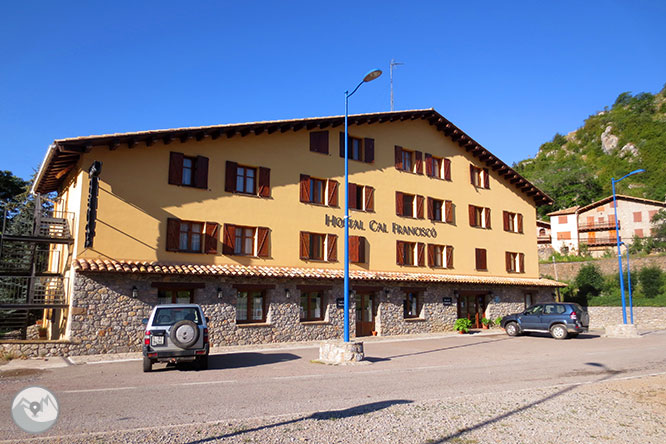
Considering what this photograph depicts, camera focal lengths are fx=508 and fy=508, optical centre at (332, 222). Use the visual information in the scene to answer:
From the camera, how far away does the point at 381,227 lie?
26.9 metres

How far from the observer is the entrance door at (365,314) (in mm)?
25000

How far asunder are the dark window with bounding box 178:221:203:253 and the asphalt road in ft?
17.4

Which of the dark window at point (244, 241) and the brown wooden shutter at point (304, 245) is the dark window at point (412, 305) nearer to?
the brown wooden shutter at point (304, 245)

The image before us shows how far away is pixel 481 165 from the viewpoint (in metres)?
33.3

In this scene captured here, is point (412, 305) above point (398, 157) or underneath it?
underneath

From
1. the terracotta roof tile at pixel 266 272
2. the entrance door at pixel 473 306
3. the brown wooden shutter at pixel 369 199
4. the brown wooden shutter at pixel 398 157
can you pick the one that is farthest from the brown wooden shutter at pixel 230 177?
the entrance door at pixel 473 306

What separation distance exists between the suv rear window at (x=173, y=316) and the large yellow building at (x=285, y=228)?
210 inches

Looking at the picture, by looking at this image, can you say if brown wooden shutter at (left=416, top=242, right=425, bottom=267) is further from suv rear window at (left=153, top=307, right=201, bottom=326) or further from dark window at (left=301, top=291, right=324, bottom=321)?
suv rear window at (left=153, top=307, right=201, bottom=326)

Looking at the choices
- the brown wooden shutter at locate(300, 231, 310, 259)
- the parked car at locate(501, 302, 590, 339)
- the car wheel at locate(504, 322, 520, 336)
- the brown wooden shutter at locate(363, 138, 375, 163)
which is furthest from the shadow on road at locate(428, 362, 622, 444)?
the brown wooden shutter at locate(363, 138, 375, 163)

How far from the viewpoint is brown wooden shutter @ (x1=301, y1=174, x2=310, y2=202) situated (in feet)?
79.8

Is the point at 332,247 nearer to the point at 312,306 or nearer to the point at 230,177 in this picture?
the point at 312,306

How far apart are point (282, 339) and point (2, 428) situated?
15508 mm

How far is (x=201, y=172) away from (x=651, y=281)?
3851 cm
